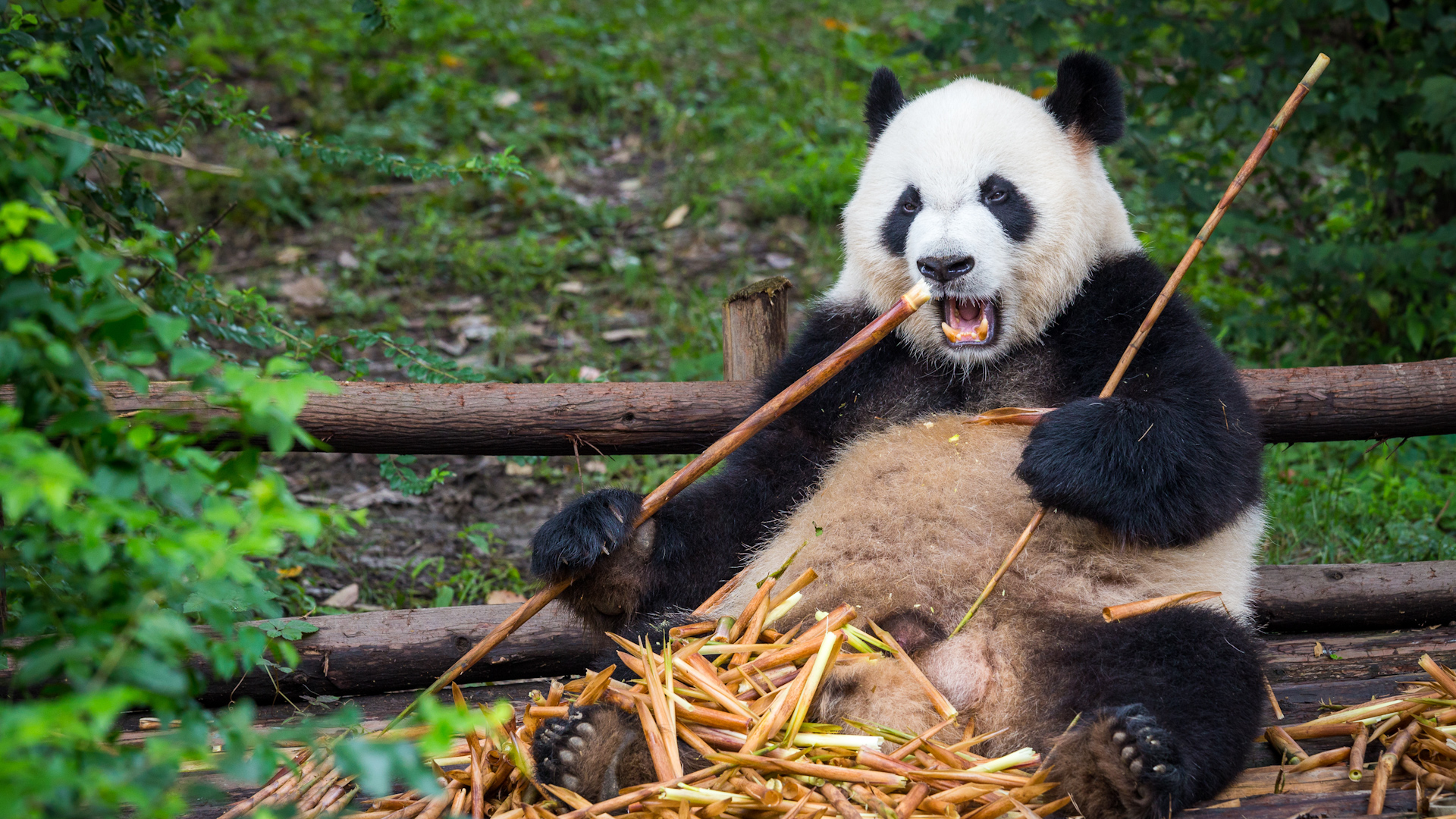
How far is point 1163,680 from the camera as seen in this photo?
7.70 ft

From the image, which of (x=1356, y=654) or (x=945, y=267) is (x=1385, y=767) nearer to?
(x=1356, y=654)

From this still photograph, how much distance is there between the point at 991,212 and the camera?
9.73 feet

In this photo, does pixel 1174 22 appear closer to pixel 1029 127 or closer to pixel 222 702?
pixel 1029 127

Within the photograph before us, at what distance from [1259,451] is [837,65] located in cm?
623

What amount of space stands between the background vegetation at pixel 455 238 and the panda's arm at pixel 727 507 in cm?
68

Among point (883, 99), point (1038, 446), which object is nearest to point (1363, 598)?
point (1038, 446)

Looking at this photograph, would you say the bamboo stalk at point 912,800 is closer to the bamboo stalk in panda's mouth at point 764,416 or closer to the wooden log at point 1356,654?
the bamboo stalk in panda's mouth at point 764,416

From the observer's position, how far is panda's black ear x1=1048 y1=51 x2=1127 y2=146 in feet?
10.2

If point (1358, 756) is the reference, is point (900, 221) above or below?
above

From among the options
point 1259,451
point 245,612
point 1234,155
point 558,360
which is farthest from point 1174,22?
point 245,612

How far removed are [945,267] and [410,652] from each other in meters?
1.92

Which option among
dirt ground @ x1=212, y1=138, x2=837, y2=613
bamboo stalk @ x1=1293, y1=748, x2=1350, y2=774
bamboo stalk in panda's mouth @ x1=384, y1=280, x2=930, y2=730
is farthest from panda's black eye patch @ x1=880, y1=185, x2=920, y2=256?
bamboo stalk @ x1=1293, y1=748, x2=1350, y2=774

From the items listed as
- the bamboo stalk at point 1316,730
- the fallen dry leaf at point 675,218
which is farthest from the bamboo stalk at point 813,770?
the fallen dry leaf at point 675,218

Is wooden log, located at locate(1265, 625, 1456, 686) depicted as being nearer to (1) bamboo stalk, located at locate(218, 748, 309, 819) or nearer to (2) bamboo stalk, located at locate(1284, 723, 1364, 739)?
(2) bamboo stalk, located at locate(1284, 723, 1364, 739)
